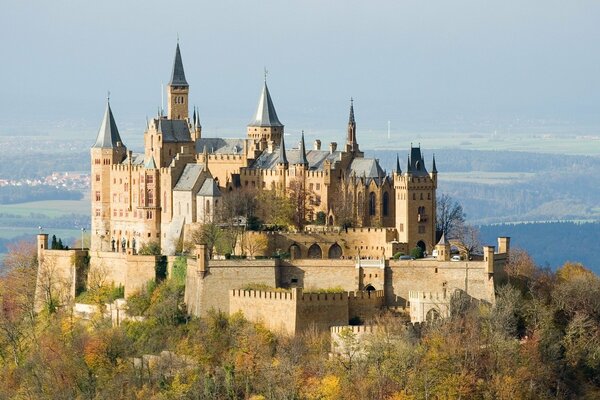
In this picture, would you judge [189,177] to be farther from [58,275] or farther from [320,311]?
[320,311]

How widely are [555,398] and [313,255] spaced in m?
13.5

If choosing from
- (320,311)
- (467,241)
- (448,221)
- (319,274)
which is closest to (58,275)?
(319,274)

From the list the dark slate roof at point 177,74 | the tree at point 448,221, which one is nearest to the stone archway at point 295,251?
the tree at point 448,221

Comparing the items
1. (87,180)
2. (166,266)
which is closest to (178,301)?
(166,266)

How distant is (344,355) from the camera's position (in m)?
68.8

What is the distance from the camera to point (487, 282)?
71.6 metres

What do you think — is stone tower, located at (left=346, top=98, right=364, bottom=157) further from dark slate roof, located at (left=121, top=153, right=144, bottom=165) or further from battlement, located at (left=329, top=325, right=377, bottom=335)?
battlement, located at (left=329, top=325, right=377, bottom=335)

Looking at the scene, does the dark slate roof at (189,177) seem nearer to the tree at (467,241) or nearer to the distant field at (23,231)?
the tree at (467,241)

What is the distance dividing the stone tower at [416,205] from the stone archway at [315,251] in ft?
10.4

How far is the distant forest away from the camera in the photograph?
14338cm

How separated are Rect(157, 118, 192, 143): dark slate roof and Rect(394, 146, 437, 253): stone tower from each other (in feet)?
35.4

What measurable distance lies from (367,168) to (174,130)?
8820 mm

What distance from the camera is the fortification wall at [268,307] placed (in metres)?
70.5

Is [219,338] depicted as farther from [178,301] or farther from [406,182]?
[406,182]
